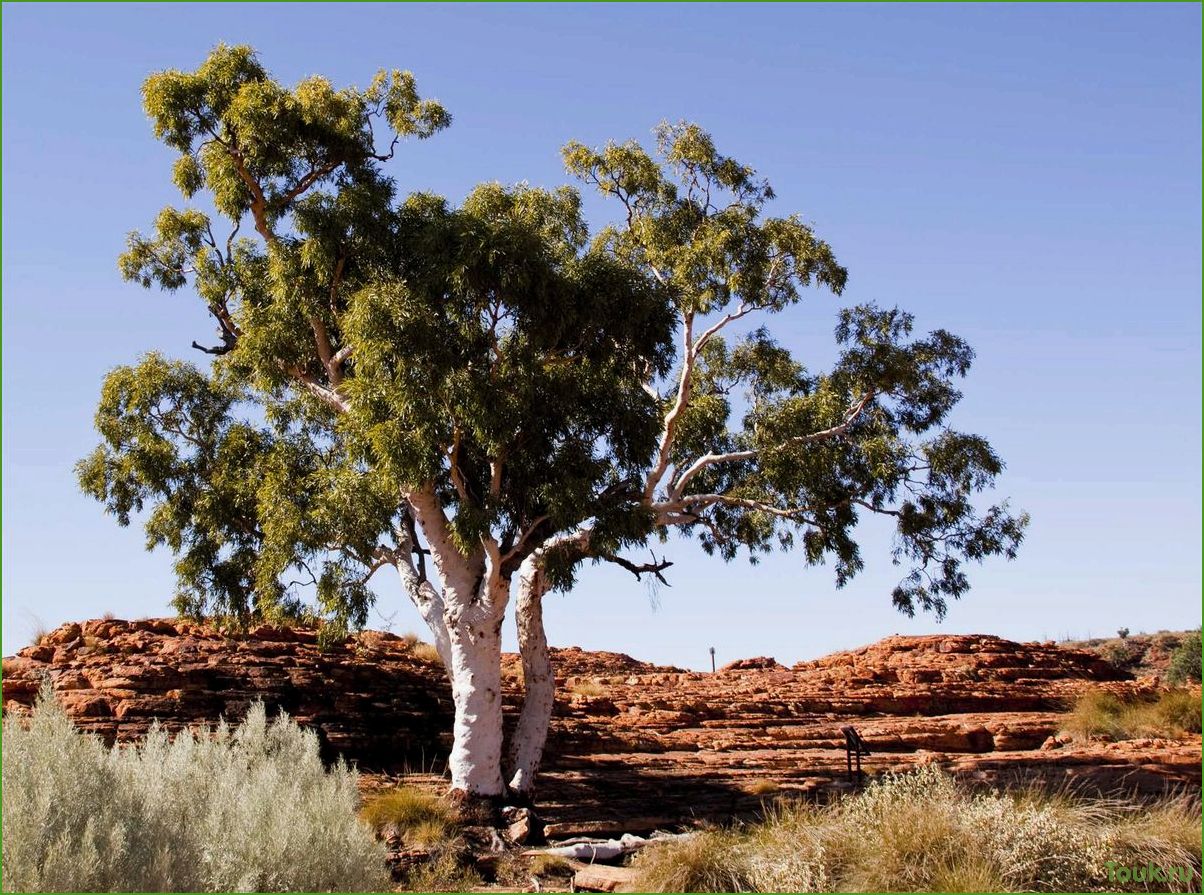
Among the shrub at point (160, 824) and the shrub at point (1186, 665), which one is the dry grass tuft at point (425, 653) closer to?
the shrub at point (160, 824)

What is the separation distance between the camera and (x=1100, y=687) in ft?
115

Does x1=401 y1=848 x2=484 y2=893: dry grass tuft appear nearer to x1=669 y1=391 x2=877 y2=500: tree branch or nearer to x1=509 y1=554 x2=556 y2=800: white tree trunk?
x1=509 y1=554 x2=556 y2=800: white tree trunk

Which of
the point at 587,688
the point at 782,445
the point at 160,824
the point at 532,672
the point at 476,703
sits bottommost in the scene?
the point at 160,824

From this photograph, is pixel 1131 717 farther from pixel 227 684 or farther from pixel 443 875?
pixel 227 684

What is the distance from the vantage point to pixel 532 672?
2020 cm

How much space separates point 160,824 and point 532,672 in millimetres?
9856

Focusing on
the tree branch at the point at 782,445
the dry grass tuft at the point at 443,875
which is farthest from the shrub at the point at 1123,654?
the dry grass tuft at the point at 443,875

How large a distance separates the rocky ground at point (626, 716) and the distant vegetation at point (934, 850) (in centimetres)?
394

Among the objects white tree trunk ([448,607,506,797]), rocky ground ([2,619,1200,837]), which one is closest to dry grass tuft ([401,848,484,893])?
white tree trunk ([448,607,506,797])

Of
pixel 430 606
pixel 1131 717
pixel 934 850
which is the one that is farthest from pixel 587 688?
pixel 934 850

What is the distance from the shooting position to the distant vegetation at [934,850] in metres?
12.2

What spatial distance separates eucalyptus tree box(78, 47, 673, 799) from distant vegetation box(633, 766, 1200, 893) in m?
5.89

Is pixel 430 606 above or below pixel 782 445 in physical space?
below

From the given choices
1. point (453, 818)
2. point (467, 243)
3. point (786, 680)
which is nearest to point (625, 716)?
point (786, 680)
